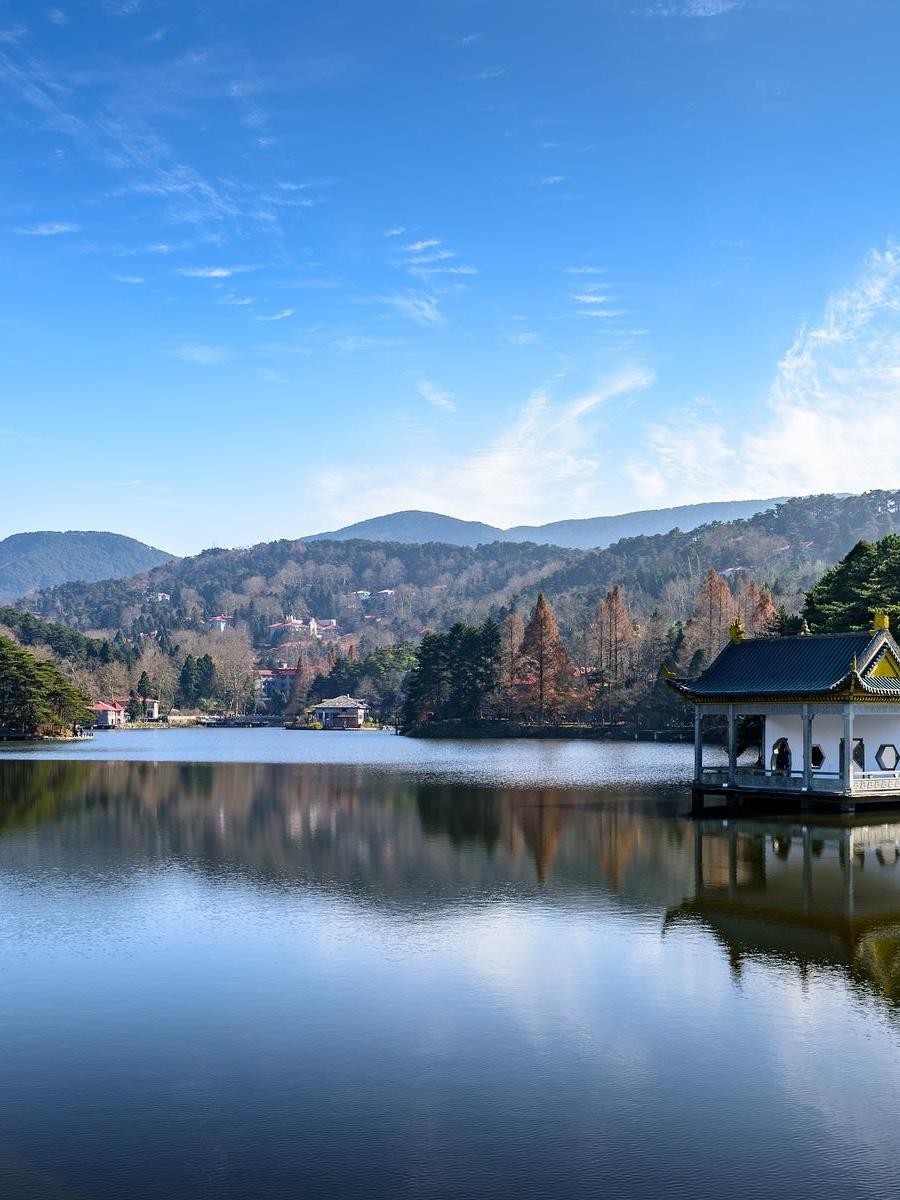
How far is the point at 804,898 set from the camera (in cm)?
1952

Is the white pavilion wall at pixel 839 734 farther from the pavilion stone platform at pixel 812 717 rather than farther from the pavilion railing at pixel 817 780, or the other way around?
the pavilion railing at pixel 817 780

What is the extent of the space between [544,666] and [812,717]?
68619 mm

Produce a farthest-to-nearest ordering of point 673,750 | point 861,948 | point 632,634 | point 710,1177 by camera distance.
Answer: point 632,634
point 673,750
point 861,948
point 710,1177

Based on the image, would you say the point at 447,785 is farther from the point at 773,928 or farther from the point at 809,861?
the point at 773,928

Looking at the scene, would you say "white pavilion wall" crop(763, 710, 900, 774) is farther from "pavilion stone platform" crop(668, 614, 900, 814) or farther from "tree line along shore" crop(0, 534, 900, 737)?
"tree line along shore" crop(0, 534, 900, 737)

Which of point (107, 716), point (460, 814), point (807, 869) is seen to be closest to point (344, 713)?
point (107, 716)

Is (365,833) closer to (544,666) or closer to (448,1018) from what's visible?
(448,1018)

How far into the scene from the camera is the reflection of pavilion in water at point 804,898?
15320mm

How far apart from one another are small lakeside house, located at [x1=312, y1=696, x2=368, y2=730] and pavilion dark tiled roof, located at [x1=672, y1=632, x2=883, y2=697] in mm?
108332

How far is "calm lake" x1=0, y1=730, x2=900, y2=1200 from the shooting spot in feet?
29.0

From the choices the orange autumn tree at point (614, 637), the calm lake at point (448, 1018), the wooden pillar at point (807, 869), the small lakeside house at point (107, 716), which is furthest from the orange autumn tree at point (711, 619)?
the small lakeside house at point (107, 716)

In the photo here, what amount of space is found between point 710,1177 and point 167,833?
22.1m

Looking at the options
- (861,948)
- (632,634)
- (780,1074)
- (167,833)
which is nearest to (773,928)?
(861,948)

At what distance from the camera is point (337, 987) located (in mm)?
13734
